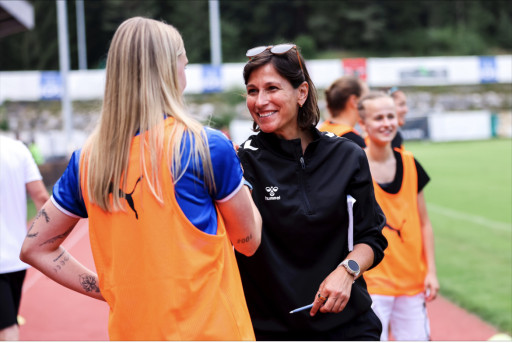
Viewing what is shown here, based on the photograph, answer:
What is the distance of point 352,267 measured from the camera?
274 cm

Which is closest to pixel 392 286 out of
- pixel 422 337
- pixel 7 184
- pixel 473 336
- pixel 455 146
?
pixel 422 337

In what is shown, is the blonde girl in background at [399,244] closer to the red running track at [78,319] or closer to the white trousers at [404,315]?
the white trousers at [404,315]

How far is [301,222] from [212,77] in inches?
1682

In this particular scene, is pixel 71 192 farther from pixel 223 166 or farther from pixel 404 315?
pixel 404 315

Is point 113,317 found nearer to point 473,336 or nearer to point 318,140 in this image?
point 318,140

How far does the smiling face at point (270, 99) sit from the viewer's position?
292 centimetres

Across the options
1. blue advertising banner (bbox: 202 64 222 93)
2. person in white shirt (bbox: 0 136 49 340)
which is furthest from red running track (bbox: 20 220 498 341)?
blue advertising banner (bbox: 202 64 222 93)

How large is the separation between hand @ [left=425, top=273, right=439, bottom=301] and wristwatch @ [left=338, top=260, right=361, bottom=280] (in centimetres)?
187

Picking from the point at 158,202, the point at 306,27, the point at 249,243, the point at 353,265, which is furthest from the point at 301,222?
the point at 306,27

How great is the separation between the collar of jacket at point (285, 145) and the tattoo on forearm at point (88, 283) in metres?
0.93

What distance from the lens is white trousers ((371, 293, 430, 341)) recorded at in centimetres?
439

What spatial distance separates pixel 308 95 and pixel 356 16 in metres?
77.0

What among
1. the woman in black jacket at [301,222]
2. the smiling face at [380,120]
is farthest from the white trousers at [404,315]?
the woman in black jacket at [301,222]

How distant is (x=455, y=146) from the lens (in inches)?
1416
